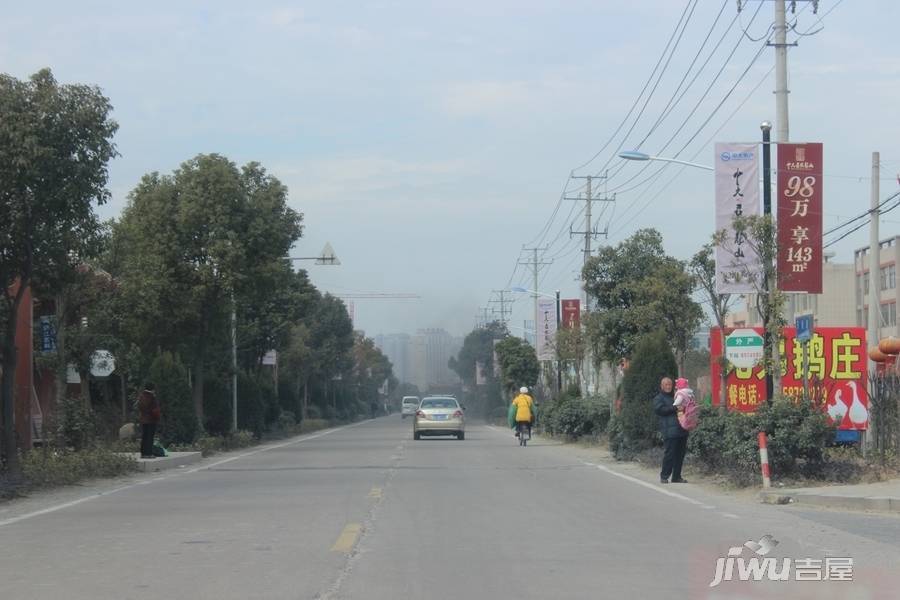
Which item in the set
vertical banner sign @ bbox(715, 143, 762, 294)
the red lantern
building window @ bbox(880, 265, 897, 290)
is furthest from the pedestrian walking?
building window @ bbox(880, 265, 897, 290)

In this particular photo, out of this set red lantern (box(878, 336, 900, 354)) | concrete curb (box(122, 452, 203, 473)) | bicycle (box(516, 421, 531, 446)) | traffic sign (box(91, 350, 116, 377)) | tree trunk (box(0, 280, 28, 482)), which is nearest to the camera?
tree trunk (box(0, 280, 28, 482))

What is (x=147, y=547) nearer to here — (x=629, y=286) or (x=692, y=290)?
(x=692, y=290)

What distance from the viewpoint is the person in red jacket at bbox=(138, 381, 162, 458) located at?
25.0m

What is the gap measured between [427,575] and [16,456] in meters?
11.5

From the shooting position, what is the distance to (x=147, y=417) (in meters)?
25.1

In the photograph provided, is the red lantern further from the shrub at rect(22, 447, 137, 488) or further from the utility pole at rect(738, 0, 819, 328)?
the shrub at rect(22, 447, 137, 488)

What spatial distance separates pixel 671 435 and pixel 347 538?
28.1 feet

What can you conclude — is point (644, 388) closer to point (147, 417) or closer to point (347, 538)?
point (147, 417)

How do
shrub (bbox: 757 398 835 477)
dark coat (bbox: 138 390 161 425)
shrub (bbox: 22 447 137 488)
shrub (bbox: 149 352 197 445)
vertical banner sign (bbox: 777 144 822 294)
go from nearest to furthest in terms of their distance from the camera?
1. shrub (bbox: 757 398 835 477)
2. vertical banner sign (bbox: 777 144 822 294)
3. shrub (bbox: 22 447 137 488)
4. dark coat (bbox: 138 390 161 425)
5. shrub (bbox: 149 352 197 445)

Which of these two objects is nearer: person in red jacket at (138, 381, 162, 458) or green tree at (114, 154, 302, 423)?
person in red jacket at (138, 381, 162, 458)

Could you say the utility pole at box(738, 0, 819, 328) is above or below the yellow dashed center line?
above

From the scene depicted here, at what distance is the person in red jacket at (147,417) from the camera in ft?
82.2

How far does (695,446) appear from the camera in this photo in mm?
19781

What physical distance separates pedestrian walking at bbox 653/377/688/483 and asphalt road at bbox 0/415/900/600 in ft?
1.70
